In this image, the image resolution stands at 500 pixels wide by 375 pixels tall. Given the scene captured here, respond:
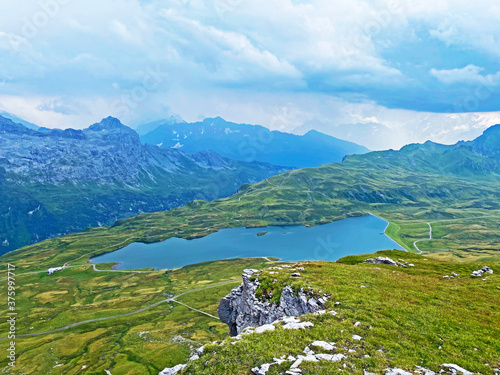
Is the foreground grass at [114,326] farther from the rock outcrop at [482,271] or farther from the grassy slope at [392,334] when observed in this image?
the rock outcrop at [482,271]

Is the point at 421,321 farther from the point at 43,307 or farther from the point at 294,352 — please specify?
the point at 43,307

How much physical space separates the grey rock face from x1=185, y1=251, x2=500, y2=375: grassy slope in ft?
10.0

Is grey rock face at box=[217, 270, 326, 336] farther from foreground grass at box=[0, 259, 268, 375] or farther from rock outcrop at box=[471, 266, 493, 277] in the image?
foreground grass at box=[0, 259, 268, 375]

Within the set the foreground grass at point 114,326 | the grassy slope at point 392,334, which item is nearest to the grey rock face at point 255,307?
the grassy slope at point 392,334

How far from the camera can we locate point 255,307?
47500 mm

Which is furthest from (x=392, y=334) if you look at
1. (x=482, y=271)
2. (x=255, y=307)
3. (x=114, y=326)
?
(x=114, y=326)

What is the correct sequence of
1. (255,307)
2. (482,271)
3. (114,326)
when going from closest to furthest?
(255,307) → (482,271) → (114,326)

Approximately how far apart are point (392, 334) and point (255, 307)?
81.4ft

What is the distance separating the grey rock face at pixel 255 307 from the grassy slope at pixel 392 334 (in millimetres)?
3050

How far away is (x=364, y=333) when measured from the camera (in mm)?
27922

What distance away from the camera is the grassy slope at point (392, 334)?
23.3 meters

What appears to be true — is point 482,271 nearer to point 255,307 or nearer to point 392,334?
point 392,334

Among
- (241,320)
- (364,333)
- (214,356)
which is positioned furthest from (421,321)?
(241,320)

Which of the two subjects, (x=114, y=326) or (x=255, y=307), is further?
(x=114, y=326)
